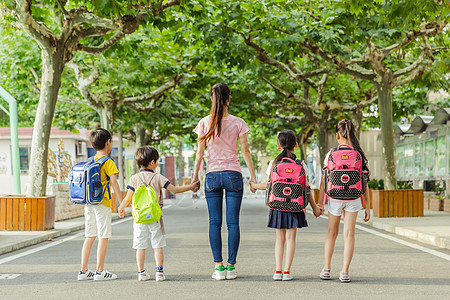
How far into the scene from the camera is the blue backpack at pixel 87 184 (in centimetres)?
670

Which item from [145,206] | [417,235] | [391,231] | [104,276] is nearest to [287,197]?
[145,206]

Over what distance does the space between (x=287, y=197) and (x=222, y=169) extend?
723mm

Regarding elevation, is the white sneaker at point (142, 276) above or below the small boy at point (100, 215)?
below

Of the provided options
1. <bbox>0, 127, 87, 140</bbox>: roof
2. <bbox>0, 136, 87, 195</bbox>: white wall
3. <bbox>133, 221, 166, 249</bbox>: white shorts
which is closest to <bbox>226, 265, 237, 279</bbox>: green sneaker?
<bbox>133, 221, 166, 249</bbox>: white shorts

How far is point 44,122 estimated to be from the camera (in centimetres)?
1384

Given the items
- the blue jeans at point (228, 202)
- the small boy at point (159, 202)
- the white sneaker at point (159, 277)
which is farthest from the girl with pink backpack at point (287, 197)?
the white sneaker at point (159, 277)

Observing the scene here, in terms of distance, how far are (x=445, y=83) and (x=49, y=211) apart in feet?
46.5

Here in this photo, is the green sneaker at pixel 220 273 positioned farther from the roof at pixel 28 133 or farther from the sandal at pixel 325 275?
the roof at pixel 28 133

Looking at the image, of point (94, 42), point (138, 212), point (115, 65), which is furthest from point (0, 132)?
point (138, 212)

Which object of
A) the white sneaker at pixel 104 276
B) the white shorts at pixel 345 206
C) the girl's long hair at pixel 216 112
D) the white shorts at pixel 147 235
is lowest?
the white sneaker at pixel 104 276

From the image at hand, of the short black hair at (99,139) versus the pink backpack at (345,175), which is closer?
the pink backpack at (345,175)

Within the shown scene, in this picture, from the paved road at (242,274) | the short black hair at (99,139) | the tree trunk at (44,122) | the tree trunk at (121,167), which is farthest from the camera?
the tree trunk at (121,167)

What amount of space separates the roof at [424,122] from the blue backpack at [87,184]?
1485 centimetres

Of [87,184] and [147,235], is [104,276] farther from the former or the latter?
[87,184]
